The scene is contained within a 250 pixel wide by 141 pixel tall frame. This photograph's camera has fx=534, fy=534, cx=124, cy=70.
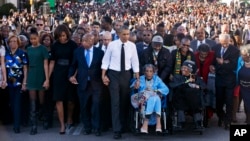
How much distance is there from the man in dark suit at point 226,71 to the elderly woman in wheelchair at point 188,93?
0.51 metres

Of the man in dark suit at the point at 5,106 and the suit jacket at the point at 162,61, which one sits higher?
the suit jacket at the point at 162,61

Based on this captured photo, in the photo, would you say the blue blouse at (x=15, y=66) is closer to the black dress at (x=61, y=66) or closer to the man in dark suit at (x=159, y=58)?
the black dress at (x=61, y=66)

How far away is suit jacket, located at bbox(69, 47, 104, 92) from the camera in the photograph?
377 inches

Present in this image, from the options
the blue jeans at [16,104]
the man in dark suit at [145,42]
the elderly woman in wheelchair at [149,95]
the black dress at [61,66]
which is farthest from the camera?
the man in dark suit at [145,42]

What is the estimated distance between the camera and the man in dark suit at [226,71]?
9.96 m

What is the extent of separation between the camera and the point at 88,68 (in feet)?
31.4

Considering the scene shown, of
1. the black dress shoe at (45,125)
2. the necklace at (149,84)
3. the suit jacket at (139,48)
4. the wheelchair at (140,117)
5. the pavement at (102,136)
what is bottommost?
the pavement at (102,136)

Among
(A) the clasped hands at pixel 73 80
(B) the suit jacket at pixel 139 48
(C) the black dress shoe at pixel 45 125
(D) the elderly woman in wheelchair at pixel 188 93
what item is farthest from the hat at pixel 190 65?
(C) the black dress shoe at pixel 45 125

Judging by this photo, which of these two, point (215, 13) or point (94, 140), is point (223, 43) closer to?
point (94, 140)

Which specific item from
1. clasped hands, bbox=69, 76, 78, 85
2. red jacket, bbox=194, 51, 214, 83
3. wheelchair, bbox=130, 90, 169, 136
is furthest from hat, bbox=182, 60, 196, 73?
clasped hands, bbox=69, 76, 78, 85

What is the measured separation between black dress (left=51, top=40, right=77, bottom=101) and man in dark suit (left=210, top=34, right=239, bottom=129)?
2717 mm

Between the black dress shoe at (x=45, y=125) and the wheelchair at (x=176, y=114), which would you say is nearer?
the wheelchair at (x=176, y=114)

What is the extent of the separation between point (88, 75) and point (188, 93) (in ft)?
5.97

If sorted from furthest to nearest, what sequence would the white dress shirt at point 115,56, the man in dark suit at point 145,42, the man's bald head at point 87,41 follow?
the man in dark suit at point 145,42
the man's bald head at point 87,41
the white dress shirt at point 115,56
